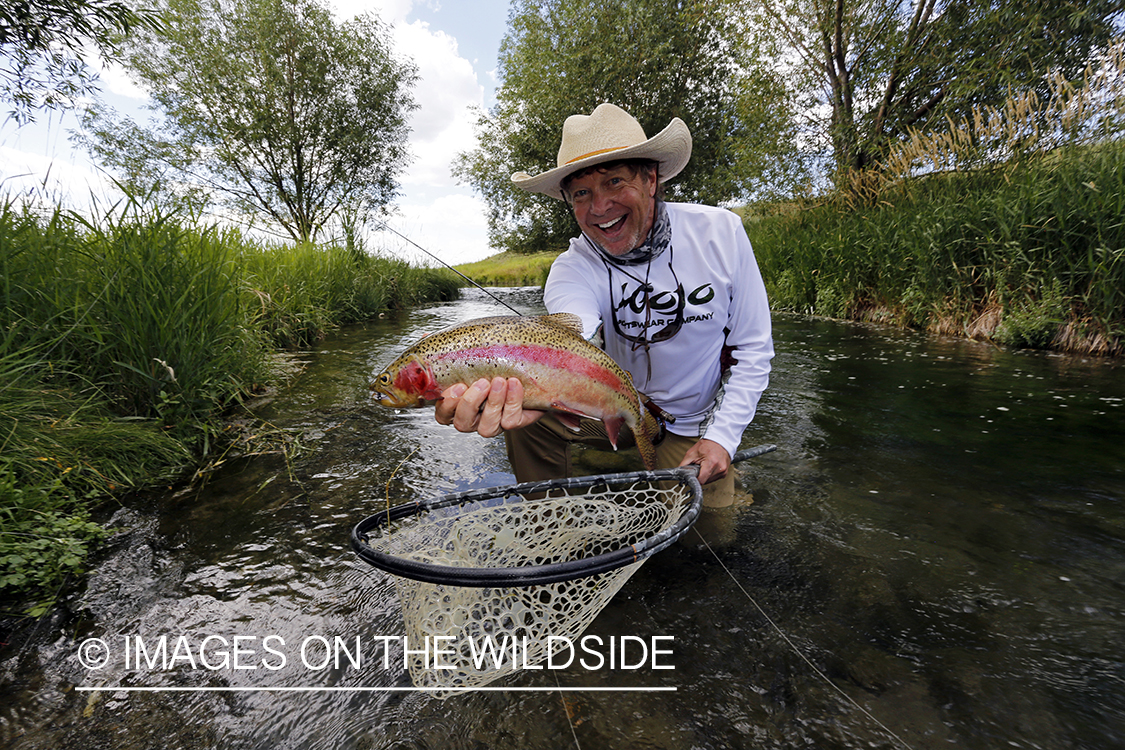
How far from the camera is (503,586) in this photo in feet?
4.88

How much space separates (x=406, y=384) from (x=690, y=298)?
1.64 metres

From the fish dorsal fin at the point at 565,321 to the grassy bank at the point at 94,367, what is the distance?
2.54 m

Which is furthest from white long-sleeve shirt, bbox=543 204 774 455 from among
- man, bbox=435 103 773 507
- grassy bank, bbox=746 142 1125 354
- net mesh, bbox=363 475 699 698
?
grassy bank, bbox=746 142 1125 354

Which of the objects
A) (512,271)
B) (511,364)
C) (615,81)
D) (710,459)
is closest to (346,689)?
(511,364)

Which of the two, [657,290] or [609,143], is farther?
[657,290]

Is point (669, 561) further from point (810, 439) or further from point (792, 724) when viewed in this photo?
point (810, 439)

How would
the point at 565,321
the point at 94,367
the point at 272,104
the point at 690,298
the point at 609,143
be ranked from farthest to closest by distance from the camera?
the point at 272,104 < the point at 94,367 < the point at 690,298 < the point at 609,143 < the point at 565,321

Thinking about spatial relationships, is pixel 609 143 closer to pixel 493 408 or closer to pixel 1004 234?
pixel 493 408

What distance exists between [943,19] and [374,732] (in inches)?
731

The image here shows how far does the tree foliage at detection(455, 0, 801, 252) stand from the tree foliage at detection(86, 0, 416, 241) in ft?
18.2

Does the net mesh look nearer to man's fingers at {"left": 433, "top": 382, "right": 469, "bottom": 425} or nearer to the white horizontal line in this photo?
the white horizontal line

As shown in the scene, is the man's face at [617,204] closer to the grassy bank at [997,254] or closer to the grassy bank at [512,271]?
the grassy bank at [997,254]

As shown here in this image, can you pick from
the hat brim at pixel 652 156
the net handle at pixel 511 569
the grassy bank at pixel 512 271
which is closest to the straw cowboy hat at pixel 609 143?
the hat brim at pixel 652 156

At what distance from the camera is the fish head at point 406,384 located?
2115 mm
